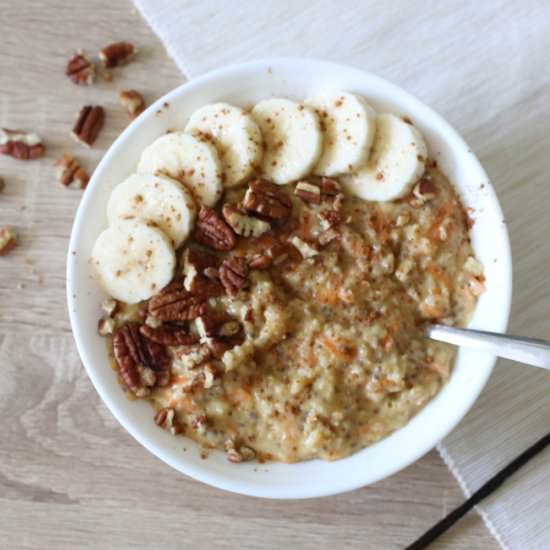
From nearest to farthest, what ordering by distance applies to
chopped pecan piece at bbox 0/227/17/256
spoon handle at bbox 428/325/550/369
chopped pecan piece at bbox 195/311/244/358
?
spoon handle at bbox 428/325/550/369 < chopped pecan piece at bbox 195/311/244/358 < chopped pecan piece at bbox 0/227/17/256

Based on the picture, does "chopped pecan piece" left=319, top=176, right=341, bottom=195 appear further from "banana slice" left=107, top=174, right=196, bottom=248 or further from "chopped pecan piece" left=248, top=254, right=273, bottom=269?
"banana slice" left=107, top=174, right=196, bottom=248

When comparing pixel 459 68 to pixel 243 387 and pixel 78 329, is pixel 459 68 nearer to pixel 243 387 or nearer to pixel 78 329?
pixel 243 387

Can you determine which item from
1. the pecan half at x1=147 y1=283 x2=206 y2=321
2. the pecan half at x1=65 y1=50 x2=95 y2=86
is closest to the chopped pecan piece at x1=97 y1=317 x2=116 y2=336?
the pecan half at x1=147 y1=283 x2=206 y2=321

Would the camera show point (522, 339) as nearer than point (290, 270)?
Yes

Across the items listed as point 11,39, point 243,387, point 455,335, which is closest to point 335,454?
point 243,387

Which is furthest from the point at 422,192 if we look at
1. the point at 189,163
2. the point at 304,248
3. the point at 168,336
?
the point at 168,336

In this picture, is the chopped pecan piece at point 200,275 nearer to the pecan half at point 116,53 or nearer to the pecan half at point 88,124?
the pecan half at point 88,124

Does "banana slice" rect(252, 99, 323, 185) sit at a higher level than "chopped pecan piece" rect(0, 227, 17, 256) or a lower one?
higher

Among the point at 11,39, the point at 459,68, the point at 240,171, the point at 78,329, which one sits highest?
the point at 459,68
